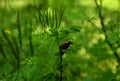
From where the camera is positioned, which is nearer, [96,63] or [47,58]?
[47,58]

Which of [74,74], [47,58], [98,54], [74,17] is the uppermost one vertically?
[74,17]

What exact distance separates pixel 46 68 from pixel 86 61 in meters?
0.84

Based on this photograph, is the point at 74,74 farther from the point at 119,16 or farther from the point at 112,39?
the point at 112,39

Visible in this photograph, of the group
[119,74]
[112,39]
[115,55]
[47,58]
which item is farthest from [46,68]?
[115,55]

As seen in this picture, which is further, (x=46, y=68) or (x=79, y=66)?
(x=79, y=66)

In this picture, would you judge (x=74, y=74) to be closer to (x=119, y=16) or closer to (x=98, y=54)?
(x=98, y=54)

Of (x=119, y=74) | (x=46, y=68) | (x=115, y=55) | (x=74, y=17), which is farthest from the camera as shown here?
(x=115, y=55)

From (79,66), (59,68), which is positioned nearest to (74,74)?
(79,66)

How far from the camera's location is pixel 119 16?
1937 millimetres

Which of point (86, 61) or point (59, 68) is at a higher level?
point (59, 68)

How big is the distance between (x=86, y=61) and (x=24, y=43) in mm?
430

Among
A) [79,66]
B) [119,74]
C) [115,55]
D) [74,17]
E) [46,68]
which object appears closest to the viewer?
[46,68]

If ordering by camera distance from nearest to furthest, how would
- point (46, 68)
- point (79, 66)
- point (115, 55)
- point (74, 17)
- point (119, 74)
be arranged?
point (46, 68), point (74, 17), point (119, 74), point (115, 55), point (79, 66)

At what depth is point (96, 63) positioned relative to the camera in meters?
2.27
